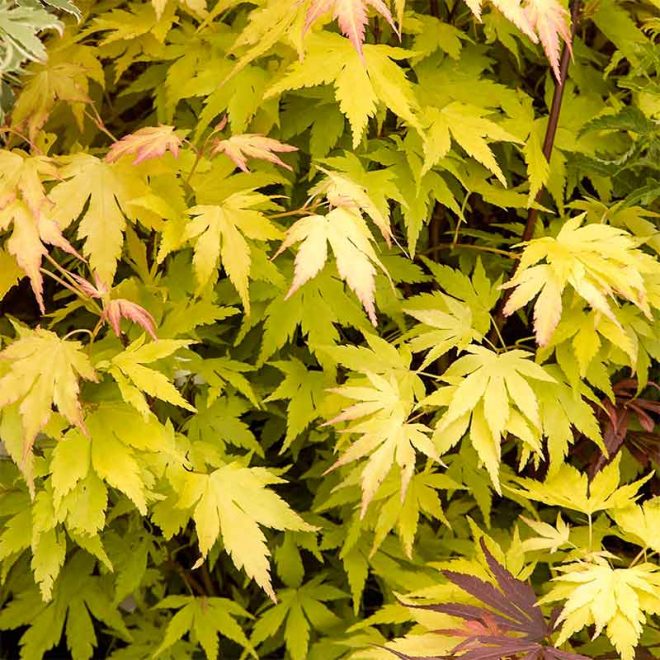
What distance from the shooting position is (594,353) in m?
1.39

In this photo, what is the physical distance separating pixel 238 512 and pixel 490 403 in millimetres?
418

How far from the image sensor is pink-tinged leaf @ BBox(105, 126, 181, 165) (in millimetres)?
1241

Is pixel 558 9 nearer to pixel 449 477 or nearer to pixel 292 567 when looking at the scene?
pixel 449 477

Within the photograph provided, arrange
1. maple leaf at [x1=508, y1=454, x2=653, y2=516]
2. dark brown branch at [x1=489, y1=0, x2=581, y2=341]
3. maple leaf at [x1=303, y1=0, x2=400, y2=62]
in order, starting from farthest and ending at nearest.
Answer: dark brown branch at [x1=489, y1=0, x2=581, y2=341] < maple leaf at [x1=508, y1=454, x2=653, y2=516] < maple leaf at [x1=303, y1=0, x2=400, y2=62]

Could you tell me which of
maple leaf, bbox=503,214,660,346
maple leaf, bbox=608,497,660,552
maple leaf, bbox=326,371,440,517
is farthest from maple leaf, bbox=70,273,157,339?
maple leaf, bbox=608,497,660,552

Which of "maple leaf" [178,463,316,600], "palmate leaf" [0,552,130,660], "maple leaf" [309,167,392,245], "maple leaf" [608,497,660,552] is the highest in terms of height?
"maple leaf" [309,167,392,245]

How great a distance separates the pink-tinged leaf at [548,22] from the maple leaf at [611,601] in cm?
71

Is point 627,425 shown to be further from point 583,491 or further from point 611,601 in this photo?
point 611,601

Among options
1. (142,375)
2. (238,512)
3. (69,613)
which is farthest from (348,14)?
(69,613)

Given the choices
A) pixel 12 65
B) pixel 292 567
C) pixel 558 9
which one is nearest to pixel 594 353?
pixel 558 9

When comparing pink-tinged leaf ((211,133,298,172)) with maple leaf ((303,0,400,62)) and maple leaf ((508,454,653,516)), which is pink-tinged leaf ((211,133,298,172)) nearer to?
maple leaf ((303,0,400,62))

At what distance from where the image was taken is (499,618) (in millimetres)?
1240

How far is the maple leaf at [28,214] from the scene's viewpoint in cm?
118

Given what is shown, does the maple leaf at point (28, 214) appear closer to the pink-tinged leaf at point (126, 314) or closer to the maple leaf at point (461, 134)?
the pink-tinged leaf at point (126, 314)
